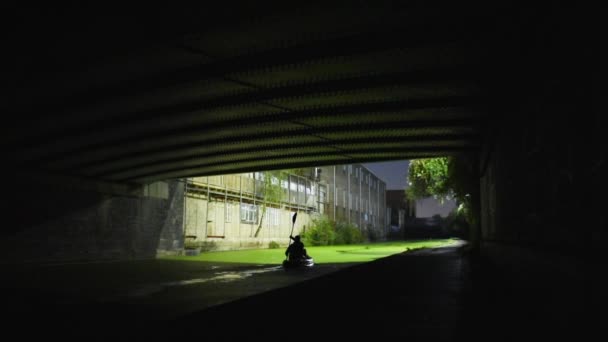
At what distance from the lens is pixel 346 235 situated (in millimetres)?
46375

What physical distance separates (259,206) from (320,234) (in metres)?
8.33

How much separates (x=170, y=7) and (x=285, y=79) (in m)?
3.30

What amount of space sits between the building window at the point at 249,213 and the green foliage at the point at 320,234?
23.6 feet

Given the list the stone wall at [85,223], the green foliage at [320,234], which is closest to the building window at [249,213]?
the green foliage at [320,234]

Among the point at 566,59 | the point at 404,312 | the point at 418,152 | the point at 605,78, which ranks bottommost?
the point at 404,312

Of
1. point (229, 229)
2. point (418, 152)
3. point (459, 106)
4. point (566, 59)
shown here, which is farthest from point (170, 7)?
point (229, 229)

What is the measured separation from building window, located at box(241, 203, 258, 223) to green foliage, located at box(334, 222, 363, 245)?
1189cm

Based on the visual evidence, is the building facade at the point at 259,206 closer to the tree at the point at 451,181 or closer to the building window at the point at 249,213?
the building window at the point at 249,213

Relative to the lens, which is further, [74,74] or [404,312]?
[74,74]

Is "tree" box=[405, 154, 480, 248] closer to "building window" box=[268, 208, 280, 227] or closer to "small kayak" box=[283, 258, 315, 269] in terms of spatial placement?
"small kayak" box=[283, 258, 315, 269]

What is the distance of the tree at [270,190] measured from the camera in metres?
35.2

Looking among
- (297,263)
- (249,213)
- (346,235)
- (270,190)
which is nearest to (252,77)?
(297,263)

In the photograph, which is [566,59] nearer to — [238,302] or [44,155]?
[238,302]

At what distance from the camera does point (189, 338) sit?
4453mm
